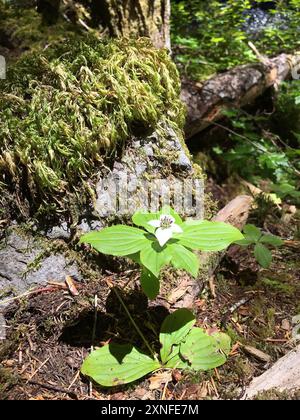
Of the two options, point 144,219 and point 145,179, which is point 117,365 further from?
point 145,179

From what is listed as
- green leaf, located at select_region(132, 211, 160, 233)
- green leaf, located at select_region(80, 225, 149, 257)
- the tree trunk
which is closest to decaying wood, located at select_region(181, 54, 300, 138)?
the tree trunk

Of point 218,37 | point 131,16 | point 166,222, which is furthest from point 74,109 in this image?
point 218,37

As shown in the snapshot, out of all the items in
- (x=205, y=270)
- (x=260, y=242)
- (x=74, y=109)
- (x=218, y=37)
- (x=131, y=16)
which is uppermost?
(x=131, y=16)

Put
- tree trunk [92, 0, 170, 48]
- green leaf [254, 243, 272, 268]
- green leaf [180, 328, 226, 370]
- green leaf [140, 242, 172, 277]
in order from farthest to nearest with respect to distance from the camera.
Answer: tree trunk [92, 0, 170, 48], green leaf [254, 243, 272, 268], green leaf [180, 328, 226, 370], green leaf [140, 242, 172, 277]

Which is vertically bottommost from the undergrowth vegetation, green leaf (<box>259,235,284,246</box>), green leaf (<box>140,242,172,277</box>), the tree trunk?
green leaf (<box>259,235,284,246</box>)

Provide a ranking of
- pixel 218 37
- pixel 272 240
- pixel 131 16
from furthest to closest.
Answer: pixel 218 37, pixel 131 16, pixel 272 240

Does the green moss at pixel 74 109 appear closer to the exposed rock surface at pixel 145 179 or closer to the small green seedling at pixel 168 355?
the exposed rock surface at pixel 145 179

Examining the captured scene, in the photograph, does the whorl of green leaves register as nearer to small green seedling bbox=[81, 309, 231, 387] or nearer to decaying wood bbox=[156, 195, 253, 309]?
decaying wood bbox=[156, 195, 253, 309]
